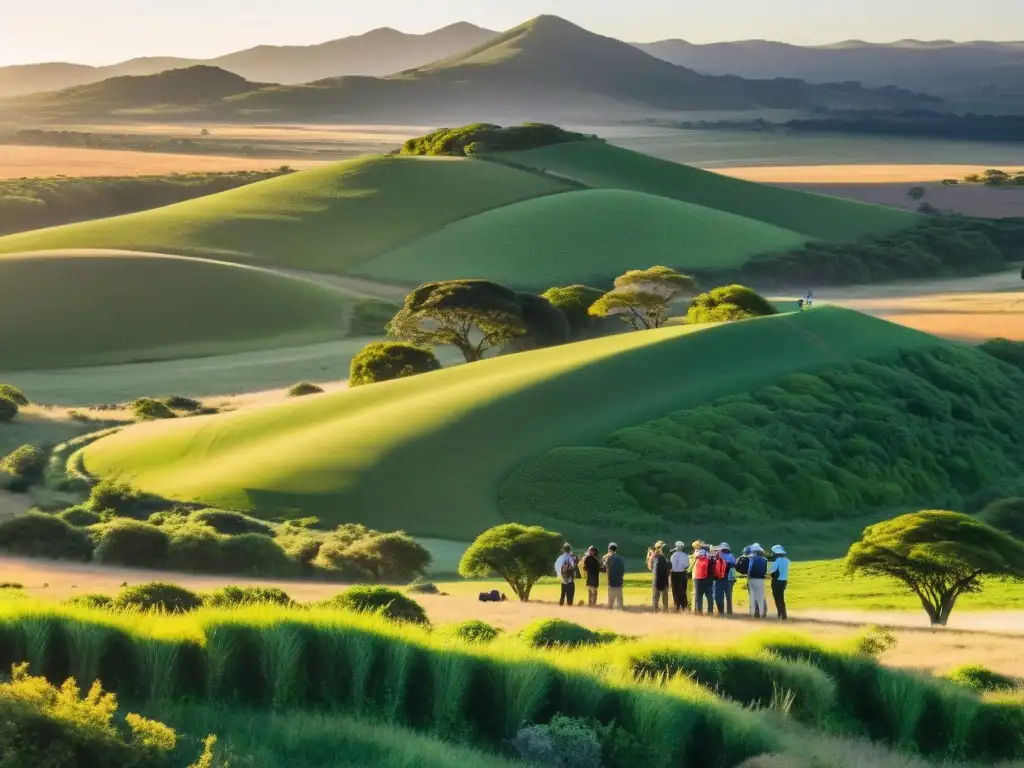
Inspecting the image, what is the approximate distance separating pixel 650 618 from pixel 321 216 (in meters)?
139

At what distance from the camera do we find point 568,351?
72875mm

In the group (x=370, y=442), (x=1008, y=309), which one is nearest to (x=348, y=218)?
(x=1008, y=309)

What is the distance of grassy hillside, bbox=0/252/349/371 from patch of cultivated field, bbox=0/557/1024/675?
62395 millimetres

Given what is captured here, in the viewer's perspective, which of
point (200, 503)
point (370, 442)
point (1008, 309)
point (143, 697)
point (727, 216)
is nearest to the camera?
point (143, 697)

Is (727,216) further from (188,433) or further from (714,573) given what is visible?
(714,573)

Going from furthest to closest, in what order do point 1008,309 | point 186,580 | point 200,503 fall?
A: 1. point 1008,309
2. point 200,503
3. point 186,580

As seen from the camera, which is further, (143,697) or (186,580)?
(186,580)

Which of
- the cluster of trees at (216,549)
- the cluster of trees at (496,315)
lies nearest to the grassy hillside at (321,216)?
the cluster of trees at (496,315)

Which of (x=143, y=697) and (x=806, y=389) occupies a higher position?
(x=143, y=697)

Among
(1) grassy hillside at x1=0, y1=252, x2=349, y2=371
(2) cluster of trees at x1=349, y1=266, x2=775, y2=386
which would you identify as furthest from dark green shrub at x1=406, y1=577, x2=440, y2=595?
(1) grassy hillside at x1=0, y1=252, x2=349, y2=371

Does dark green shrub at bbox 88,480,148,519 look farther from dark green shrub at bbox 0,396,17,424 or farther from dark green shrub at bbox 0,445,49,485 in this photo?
dark green shrub at bbox 0,396,17,424

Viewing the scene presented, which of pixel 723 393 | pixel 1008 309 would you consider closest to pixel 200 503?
pixel 723 393

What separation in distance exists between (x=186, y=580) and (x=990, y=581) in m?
22.0

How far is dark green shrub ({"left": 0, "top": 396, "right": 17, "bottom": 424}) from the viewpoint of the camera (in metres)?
71.4
